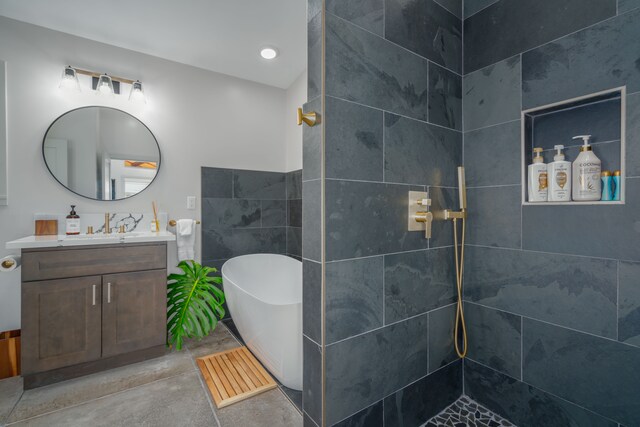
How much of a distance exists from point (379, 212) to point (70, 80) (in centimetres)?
266

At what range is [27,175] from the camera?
2.12 m

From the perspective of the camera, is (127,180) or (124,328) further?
(127,180)

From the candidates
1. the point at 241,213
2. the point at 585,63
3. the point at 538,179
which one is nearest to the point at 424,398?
the point at 538,179

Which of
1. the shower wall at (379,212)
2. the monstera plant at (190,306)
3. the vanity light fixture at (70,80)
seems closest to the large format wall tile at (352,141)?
the shower wall at (379,212)

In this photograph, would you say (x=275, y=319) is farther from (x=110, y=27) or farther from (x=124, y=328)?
(x=110, y=27)

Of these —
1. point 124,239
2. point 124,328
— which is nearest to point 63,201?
point 124,239

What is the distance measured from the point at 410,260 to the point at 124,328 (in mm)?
2046

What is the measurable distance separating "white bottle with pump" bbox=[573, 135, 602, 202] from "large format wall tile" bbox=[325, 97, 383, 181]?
88 cm

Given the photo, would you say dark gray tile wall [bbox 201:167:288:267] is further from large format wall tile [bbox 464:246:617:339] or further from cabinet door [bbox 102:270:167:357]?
large format wall tile [bbox 464:246:617:339]

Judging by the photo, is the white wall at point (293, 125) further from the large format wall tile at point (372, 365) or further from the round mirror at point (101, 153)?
the large format wall tile at point (372, 365)

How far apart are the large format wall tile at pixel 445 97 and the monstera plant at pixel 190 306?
2104 mm

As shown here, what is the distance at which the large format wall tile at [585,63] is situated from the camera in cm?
112

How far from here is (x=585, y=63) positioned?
4.05ft

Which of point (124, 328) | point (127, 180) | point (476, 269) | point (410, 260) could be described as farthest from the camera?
point (127, 180)
